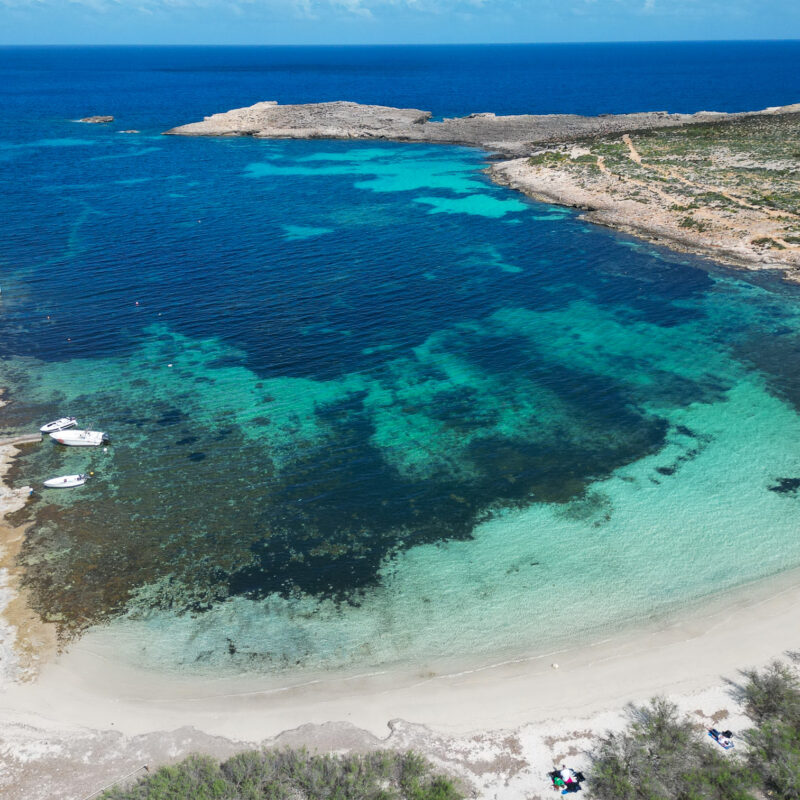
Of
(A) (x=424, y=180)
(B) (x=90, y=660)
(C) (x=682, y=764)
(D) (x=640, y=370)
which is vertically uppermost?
(A) (x=424, y=180)

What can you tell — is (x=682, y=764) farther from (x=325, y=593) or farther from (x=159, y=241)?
(x=159, y=241)

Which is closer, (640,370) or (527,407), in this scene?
(527,407)

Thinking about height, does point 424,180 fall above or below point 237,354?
above

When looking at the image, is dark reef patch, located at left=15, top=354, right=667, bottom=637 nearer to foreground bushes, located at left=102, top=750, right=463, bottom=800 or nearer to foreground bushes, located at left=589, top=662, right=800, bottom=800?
foreground bushes, located at left=102, top=750, right=463, bottom=800

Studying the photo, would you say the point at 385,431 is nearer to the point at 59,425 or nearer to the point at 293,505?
the point at 293,505

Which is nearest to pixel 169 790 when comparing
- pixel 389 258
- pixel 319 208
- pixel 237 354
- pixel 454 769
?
pixel 454 769

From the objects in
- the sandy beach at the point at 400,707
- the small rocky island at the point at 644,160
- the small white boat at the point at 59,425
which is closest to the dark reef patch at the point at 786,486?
the sandy beach at the point at 400,707
